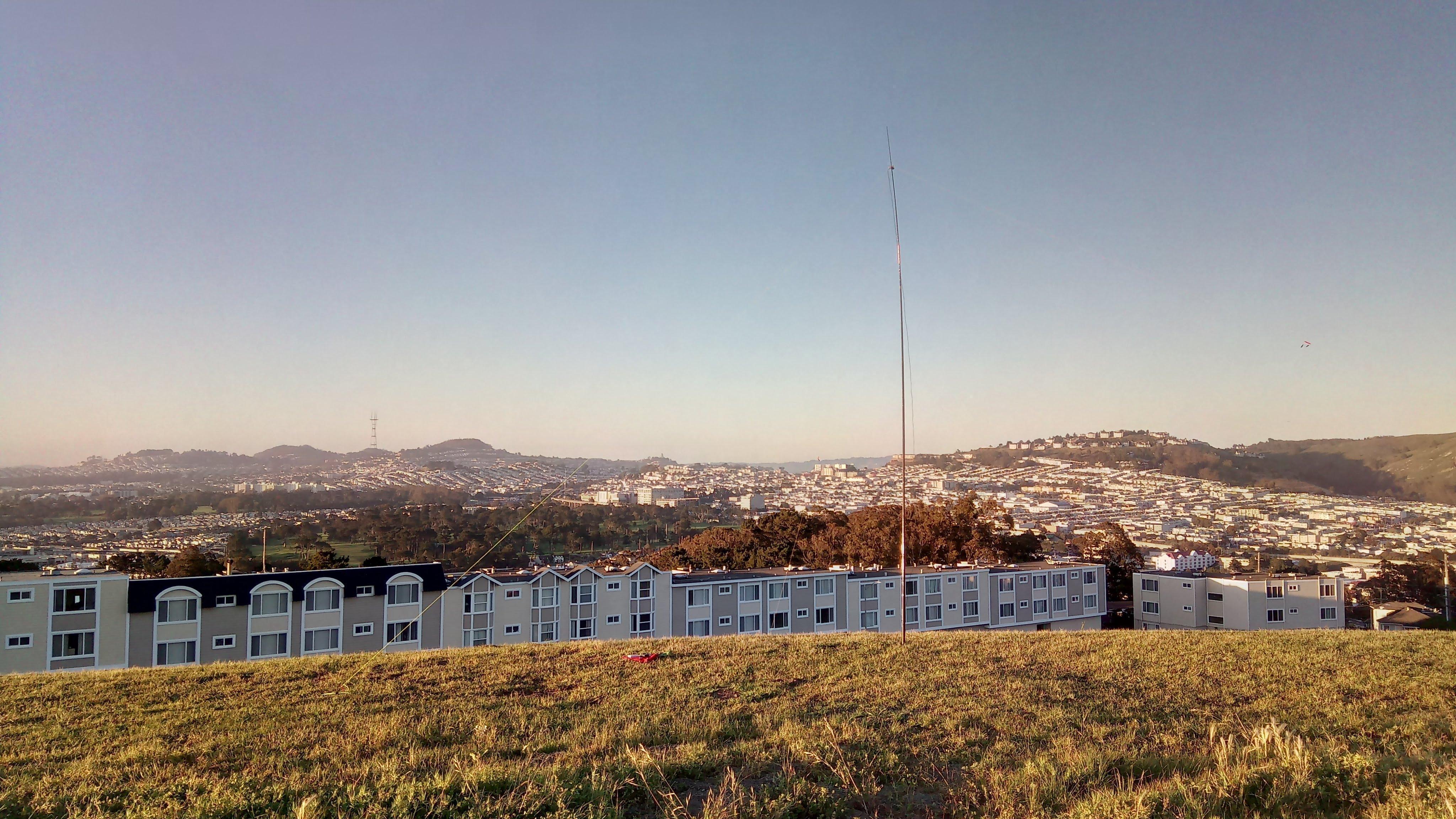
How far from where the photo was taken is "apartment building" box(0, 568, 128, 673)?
1017 inches

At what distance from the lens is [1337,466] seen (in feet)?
229

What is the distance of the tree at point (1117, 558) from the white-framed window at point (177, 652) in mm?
45005

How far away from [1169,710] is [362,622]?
94.7 ft

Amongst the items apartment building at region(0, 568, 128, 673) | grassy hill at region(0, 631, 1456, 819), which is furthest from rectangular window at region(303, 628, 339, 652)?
grassy hill at region(0, 631, 1456, 819)

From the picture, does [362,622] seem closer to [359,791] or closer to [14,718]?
[14,718]

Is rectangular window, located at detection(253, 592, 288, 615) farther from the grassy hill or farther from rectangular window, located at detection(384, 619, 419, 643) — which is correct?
the grassy hill

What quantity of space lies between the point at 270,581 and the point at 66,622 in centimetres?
618

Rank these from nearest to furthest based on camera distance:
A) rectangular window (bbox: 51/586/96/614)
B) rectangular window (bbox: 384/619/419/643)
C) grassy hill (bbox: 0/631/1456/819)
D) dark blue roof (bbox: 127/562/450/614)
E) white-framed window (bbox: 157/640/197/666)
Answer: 1. grassy hill (bbox: 0/631/1456/819)
2. rectangular window (bbox: 51/586/96/614)
3. dark blue roof (bbox: 127/562/450/614)
4. white-framed window (bbox: 157/640/197/666)
5. rectangular window (bbox: 384/619/419/643)

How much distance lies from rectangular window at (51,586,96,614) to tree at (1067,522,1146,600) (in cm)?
4794

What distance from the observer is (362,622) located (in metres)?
29.7

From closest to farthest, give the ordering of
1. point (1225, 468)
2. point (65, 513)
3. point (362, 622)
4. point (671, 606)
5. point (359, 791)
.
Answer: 1. point (359, 791)
2. point (362, 622)
3. point (671, 606)
4. point (65, 513)
5. point (1225, 468)

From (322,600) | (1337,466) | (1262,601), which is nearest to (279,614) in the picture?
(322,600)

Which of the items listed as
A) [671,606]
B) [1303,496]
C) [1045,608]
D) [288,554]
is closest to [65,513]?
[288,554]

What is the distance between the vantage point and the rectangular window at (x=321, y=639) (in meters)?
28.7
